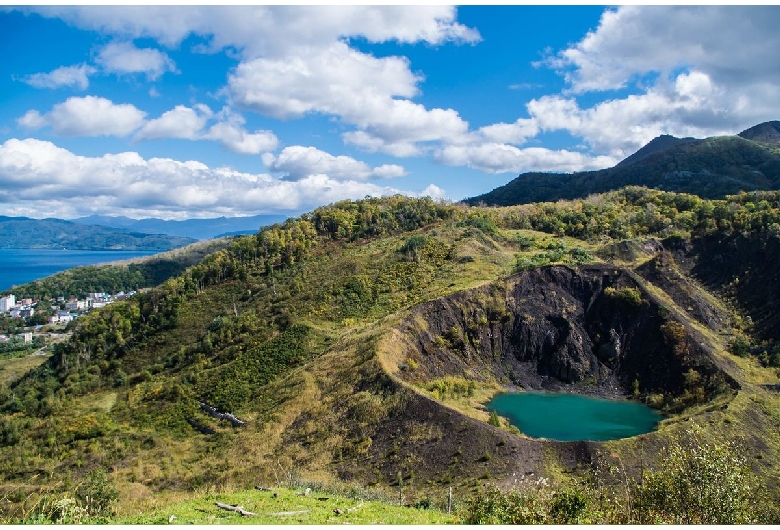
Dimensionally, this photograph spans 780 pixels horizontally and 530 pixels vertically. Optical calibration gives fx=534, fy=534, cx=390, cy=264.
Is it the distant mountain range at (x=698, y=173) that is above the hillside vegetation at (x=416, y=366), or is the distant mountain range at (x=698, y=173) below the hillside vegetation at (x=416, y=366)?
above

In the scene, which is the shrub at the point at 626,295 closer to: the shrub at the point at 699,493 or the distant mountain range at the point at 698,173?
the shrub at the point at 699,493

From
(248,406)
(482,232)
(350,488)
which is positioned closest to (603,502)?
(350,488)

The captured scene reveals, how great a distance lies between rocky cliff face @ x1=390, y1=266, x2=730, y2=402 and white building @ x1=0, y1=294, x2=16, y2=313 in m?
168

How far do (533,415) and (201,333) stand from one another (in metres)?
44.9

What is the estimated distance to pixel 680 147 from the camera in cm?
19350

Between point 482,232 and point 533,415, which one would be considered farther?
point 482,232

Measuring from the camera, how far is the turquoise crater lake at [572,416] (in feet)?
137

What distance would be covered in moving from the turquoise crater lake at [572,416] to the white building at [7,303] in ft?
578

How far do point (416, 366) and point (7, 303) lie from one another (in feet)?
571

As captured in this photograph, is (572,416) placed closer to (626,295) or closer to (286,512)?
(626,295)

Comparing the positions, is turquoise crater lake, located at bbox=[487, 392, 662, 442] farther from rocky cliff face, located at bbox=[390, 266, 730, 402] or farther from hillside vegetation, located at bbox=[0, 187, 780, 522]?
rocky cliff face, located at bbox=[390, 266, 730, 402]

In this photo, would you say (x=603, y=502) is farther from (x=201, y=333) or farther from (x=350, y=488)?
(x=201, y=333)

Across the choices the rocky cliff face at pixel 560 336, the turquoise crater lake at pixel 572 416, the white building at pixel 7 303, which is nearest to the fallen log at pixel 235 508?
the turquoise crater lake at pixel 572 416

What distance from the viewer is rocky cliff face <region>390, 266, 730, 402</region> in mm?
52031
